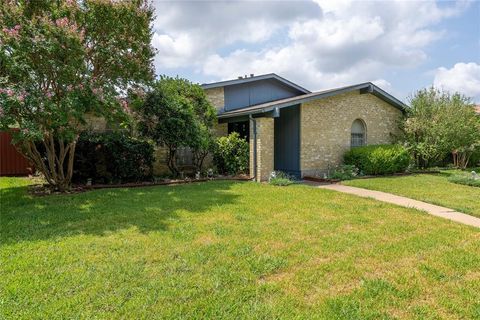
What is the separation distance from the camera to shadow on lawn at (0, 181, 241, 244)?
5578 millimetres

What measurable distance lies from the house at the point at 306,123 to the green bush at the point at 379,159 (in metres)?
0.85

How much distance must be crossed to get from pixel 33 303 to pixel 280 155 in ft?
38.6

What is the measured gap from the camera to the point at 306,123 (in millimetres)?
12797

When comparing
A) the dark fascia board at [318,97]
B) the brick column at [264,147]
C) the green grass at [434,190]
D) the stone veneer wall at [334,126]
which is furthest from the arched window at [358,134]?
the brick column at [264,147]

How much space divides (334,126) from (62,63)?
10.5 metres

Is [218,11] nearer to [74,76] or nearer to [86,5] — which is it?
[86,5]

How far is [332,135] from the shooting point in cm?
1355

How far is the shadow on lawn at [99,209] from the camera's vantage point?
558 centimetres

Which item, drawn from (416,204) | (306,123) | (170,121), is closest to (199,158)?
(170,121)

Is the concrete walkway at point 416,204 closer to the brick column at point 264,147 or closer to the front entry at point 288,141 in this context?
the brick column at point 264,147

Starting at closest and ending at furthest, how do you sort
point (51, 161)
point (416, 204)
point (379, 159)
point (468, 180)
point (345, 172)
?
point (416, 204)
point (51, 161)
point (468, 180)
point (345, 172)
point (379, 159)

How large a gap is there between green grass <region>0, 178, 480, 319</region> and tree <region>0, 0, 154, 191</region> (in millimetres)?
2353

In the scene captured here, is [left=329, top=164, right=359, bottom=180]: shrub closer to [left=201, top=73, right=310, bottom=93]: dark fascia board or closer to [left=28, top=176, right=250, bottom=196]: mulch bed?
[left=28, top=176, right=250, bottom=196]: mulch bed

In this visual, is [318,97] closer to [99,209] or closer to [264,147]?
[264,147]
